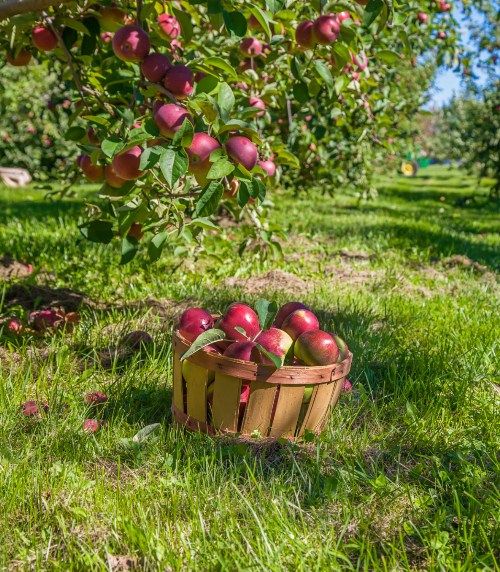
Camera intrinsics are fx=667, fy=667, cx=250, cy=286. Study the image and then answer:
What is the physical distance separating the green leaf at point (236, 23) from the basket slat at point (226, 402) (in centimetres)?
99

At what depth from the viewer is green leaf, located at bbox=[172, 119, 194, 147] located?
5.44ft

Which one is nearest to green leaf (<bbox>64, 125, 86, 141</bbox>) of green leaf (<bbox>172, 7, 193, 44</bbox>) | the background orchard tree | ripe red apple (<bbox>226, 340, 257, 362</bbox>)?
the background orchard tree

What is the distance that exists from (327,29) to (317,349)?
1.11 meters

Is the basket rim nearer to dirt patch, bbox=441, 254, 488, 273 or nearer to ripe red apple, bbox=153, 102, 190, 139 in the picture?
ripe red apple, bbox=153, 102, 190, 139

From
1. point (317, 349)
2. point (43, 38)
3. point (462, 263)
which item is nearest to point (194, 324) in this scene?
point (317, 349)

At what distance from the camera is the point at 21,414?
1931mm

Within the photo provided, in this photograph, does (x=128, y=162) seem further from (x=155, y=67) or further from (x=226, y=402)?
(x=226, y=402)

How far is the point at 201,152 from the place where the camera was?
5.67 feet

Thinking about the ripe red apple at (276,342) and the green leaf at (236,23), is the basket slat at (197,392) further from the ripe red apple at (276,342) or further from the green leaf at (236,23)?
the green leaf at (236,23)

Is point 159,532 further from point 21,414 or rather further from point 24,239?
point 24,239

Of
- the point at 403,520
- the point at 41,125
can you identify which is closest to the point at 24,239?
the point at 403,520

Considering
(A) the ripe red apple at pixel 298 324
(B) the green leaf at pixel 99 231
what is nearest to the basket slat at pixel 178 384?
(A) the ripe red apple at pixel 298 324

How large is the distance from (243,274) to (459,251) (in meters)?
2.06

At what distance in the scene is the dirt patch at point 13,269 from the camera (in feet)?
11.5
